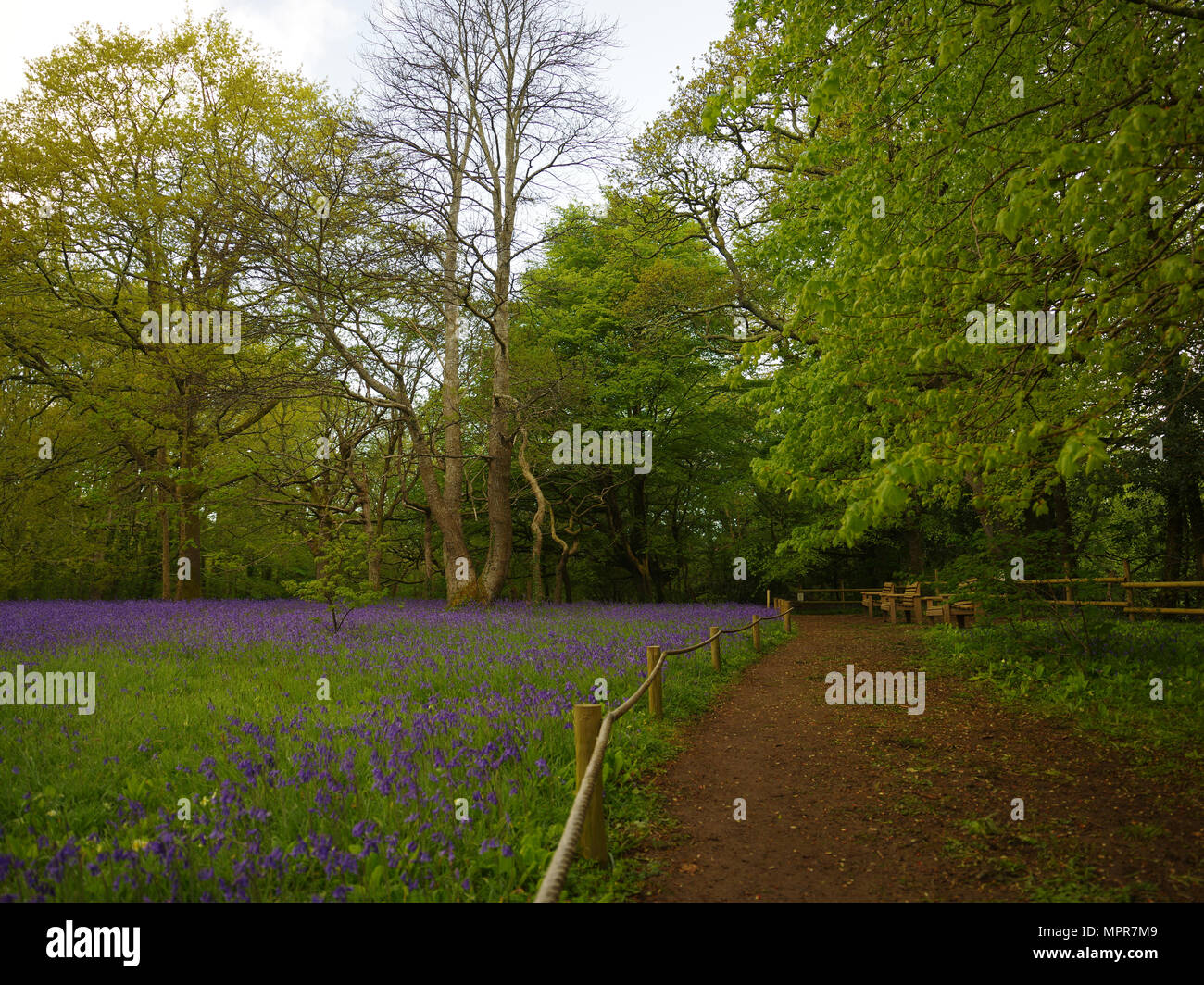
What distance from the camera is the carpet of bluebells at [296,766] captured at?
11.2 ft

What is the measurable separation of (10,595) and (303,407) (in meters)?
15.4

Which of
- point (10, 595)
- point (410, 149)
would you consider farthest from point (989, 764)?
point (10, 595)

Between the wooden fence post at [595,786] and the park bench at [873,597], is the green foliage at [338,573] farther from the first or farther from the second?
the park bench at [873,597]

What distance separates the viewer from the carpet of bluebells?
341 cm

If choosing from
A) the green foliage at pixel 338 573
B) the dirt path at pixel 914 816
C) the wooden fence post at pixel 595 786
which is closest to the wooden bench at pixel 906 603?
the dirt path at pixel 914 816

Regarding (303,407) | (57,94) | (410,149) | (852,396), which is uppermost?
(57,94)

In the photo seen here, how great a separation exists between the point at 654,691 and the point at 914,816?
315 centimetres

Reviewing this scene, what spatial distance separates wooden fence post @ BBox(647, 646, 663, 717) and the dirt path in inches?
18.1

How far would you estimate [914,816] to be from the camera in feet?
16.7

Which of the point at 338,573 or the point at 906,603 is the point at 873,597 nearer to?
the point at 906,603

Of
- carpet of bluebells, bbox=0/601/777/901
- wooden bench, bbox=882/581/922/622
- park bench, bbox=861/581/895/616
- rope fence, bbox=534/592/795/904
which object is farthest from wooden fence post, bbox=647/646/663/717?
park bench, bbox=861/581/895/616

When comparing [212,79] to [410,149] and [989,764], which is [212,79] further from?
[989,764]

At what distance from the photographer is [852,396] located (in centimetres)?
1095
